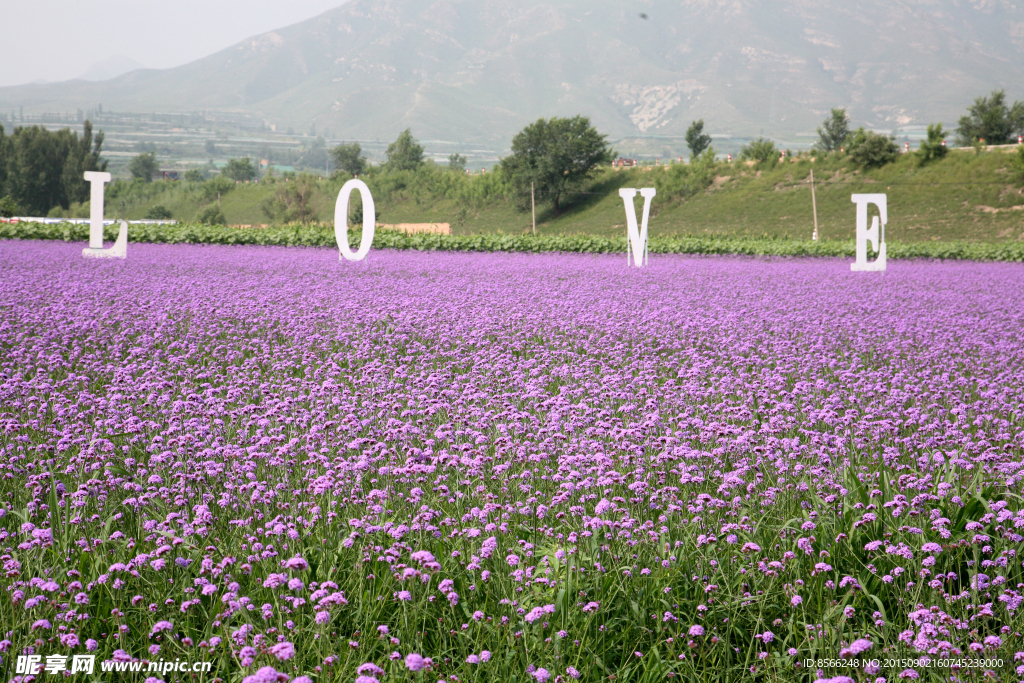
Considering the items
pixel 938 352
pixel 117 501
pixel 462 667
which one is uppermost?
pixel 938 352

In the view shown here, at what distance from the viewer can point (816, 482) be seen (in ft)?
12.5

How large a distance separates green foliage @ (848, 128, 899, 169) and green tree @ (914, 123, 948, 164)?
5.53 ft

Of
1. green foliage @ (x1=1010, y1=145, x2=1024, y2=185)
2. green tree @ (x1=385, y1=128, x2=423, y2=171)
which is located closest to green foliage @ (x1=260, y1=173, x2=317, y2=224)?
green tree @ (x1=385, y1=128, x2=423, y2=171)

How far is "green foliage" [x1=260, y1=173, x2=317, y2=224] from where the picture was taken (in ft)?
197

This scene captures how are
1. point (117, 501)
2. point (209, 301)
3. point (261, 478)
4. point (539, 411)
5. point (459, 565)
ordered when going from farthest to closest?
point (209, 301), point (539, 411), point (261, 478), point (117, 501), point (459, 565)

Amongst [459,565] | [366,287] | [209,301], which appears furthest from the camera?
[366,287]

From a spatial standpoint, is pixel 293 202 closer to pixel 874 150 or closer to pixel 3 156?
pixel 3 156

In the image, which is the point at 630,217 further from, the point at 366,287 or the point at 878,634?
the point at 878,634

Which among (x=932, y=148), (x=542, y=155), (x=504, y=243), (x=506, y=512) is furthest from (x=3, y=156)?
(x=506, y=512)

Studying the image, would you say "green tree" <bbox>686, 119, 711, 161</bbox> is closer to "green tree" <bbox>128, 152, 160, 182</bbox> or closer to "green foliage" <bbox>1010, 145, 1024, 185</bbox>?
"green foliage" <bbox>1010, 145, 1024, 185</bbox>

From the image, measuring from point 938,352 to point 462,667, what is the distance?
6.68 metres

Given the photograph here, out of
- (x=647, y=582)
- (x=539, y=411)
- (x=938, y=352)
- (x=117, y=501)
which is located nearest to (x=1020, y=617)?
(x=647, y=582)

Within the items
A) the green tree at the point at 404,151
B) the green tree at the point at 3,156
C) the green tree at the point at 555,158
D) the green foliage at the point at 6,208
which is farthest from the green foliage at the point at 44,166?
the green tree at the point at 555,158

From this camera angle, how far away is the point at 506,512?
10.5 ft
